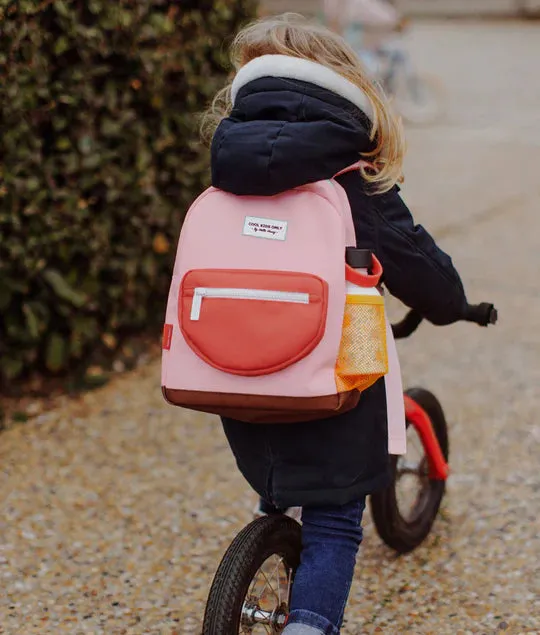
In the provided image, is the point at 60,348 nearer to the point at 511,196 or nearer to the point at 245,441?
the point at 245,441

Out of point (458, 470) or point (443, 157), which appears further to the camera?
point (443, 157)

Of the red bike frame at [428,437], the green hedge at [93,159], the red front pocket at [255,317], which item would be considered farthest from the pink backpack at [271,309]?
the green hedge at [93,159]

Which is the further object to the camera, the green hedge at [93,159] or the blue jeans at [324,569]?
the green hedge at [93,159]

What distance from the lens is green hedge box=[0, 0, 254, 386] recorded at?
407cm

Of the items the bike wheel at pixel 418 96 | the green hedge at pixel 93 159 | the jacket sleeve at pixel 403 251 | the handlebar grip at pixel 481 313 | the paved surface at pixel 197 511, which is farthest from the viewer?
the bike wheel at pixel 418 96

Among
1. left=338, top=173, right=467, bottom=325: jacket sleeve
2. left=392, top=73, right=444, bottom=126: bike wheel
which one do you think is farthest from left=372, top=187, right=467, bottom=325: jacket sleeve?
left=392, top=73, right=444, bottom=126: bike wheel

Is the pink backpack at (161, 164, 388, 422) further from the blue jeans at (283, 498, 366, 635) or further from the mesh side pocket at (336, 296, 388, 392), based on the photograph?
the blue jeans at (283, 498, 366, 635)

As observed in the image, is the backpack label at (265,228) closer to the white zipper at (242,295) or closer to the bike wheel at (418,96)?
the white zipper at (242,295)

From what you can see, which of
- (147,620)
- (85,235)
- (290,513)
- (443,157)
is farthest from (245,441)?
(443,157)

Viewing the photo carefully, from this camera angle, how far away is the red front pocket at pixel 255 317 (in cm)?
212

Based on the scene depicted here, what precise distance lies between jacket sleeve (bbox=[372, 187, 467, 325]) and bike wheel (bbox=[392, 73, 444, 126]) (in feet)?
36.7

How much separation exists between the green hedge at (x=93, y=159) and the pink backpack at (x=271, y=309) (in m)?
1.98

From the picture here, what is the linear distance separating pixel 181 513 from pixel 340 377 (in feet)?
5.24

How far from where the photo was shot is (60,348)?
4.49m
